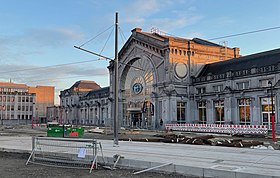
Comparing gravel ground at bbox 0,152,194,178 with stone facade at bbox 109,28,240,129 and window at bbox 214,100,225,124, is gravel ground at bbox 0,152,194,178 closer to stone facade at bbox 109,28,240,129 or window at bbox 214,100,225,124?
window at bbox 214,100,225,124

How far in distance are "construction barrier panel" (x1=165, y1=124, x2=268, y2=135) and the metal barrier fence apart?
101 feet

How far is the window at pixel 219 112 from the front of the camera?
55.6 meters

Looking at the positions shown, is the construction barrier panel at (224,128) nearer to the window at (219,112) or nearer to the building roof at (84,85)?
the window at (219,112)

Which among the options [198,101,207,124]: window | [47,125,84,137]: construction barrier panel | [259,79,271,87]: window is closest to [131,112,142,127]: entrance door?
[198,101,207,124]: window

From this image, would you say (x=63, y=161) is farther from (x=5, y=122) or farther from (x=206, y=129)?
(x=5, y=122)

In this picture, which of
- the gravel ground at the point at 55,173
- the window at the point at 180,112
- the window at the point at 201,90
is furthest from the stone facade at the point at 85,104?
the gravel ground at the point at 55,173

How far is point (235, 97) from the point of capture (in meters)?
52.9

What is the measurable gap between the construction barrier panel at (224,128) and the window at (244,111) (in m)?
6.20

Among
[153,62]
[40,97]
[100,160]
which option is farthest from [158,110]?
[40,97]

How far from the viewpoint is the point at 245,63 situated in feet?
187

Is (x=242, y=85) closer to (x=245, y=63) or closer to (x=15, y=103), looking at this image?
(x=245, y=63)

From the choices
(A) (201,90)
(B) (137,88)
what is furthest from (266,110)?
(B) (137,88)

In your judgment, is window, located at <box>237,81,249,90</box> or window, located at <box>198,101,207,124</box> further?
window, located at <box>198,101,207,124</box>

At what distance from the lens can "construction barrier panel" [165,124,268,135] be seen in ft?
136
